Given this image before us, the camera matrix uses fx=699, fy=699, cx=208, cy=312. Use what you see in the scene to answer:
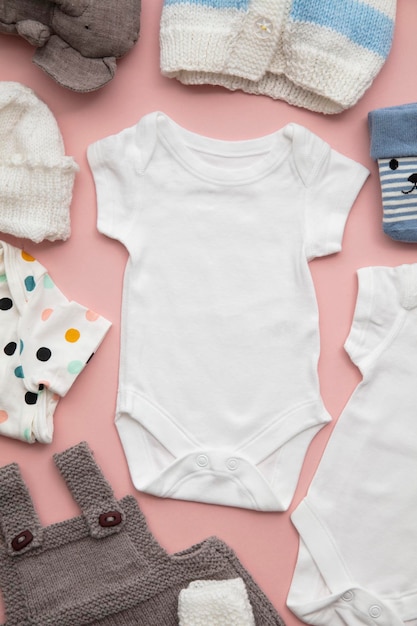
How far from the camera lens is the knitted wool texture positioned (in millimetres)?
1358

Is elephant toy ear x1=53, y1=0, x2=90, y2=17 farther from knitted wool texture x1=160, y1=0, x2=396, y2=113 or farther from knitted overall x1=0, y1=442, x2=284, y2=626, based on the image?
knitted overall x1=0, y1=442, x2=284, y2=626

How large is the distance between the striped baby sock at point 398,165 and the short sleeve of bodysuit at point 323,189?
67 mm

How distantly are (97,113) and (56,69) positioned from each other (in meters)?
0.12

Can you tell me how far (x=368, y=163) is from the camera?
4.73ft

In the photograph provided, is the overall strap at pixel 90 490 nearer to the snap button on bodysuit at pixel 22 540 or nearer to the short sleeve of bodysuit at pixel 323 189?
the snap button on bodysuit at pixel 22 540

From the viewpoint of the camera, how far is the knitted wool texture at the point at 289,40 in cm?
136

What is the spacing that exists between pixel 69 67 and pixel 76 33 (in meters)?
0.07

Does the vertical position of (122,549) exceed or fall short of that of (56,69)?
it falls short

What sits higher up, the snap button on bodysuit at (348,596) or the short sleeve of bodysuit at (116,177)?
the short sleeve of bodysuit at (116,177)

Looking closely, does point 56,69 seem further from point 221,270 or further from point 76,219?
point 221,270

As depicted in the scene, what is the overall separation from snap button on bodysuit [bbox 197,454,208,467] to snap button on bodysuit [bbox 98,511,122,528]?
0.18m

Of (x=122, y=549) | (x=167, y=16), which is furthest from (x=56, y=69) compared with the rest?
(x=122, y=549)

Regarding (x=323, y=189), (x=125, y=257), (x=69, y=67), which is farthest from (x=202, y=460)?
(x=69, y=67)

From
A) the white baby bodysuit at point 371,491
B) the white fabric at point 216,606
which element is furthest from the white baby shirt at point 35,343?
the white baby bodysuit at point 371,491
